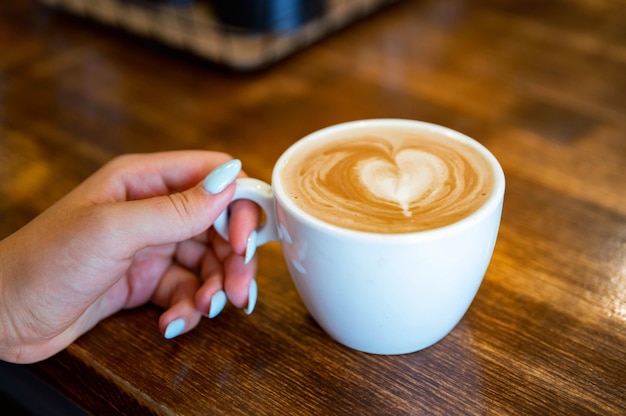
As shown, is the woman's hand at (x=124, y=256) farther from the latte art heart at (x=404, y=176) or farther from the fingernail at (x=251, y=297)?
the latte art heart at (x=404, y=176)

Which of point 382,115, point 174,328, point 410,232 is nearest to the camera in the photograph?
point 410,232

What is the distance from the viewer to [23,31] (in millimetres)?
1377

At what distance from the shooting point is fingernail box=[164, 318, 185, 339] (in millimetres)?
675

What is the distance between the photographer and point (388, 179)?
66 centimetres

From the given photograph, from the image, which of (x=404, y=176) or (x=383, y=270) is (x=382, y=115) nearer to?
(x=404, y=176)

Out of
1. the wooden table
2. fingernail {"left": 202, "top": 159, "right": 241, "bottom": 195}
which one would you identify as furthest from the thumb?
the wooden table

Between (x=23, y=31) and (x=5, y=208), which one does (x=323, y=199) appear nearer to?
(x=5, y=208)

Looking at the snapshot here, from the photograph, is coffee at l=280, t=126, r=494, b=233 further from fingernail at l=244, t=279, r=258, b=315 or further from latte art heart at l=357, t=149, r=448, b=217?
fingernail at l=244, t=279, r=258, b=315

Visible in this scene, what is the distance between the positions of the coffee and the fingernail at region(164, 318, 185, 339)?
7.1 inches

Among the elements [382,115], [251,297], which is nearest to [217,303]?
[251,297]

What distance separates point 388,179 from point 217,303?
0.72ft

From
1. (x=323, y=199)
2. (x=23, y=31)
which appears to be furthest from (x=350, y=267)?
(x=23, y=31)

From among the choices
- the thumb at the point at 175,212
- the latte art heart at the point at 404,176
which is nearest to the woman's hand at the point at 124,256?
the thumb at the point at 175,212

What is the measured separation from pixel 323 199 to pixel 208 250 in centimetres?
22
